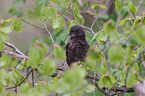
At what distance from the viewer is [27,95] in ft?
4.93

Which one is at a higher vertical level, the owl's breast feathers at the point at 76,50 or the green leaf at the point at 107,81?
the owl's breast feathers at the point at 76,50

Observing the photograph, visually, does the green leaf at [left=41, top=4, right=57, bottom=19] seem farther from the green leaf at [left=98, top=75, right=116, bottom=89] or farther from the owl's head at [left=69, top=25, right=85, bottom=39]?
the green leaf at [left=98, top=75, right=116, bottom=89]

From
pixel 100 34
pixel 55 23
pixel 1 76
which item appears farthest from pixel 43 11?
pixel 1 76

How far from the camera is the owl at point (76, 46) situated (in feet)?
10.2

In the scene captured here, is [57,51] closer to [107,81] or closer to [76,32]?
[107,81]

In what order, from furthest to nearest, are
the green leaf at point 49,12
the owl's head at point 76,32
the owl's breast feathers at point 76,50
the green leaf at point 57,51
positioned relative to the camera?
the owl's head at point 76,32
the owl's breast feathers at point 76,50
the green leaf at point 49,12
the green leaf at point 57,51

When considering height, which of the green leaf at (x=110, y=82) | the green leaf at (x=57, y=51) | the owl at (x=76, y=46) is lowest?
the green leaf at (x=110, y=82)

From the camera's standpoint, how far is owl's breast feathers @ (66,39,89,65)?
10.2ft

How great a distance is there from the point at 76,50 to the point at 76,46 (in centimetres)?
7

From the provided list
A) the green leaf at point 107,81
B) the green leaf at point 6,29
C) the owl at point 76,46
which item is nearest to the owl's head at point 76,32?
the owl at point 76,46

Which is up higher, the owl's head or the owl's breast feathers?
the owl's head

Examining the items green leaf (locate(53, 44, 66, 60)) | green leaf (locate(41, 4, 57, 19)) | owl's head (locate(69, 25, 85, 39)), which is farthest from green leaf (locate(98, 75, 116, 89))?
owl's head (locate(69, 25, 85, 39))

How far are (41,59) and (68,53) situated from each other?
1697mm

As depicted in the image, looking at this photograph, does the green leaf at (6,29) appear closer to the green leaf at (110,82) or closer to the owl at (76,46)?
the green leaf at (110,82)
